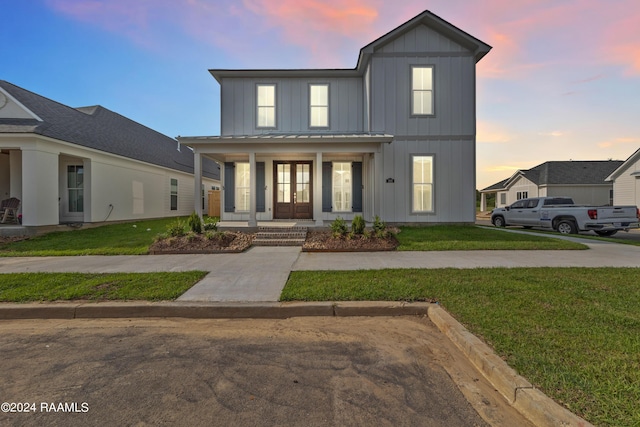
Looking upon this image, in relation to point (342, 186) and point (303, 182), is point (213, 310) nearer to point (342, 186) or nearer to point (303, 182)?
point (303, 182)

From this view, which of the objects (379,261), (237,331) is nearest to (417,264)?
(379,261)

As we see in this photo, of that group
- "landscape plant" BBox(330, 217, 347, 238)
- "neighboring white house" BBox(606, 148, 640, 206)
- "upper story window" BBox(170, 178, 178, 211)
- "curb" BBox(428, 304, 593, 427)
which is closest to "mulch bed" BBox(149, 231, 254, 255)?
"landscape plant" BBox(330, 217, 347, 238)

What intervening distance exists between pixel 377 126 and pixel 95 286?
33.6ft

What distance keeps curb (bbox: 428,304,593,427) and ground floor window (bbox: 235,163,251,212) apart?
10.3 m

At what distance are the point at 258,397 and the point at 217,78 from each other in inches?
526

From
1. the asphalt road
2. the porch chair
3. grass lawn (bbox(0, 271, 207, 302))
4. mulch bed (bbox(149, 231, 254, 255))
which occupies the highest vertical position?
the porch chair

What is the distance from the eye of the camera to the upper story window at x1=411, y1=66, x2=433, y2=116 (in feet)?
38.6

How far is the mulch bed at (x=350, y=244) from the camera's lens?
8172mm

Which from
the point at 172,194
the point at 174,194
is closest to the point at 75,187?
the point at 172,194

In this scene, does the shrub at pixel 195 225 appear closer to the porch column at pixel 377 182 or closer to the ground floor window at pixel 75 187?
the porch column at pixel 377 182

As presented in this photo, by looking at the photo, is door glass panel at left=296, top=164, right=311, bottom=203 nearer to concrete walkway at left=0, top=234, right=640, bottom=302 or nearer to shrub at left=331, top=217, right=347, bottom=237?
shrub at left=331, top=217, right=347, bottom=237

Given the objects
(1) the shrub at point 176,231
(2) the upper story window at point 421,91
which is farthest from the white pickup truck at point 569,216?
(1) the shrub at point 176,231

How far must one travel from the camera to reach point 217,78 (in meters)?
12.7

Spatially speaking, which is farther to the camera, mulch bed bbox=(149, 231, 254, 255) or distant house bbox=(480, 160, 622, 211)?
distant house bbox=(480, 160, 622, 211)
